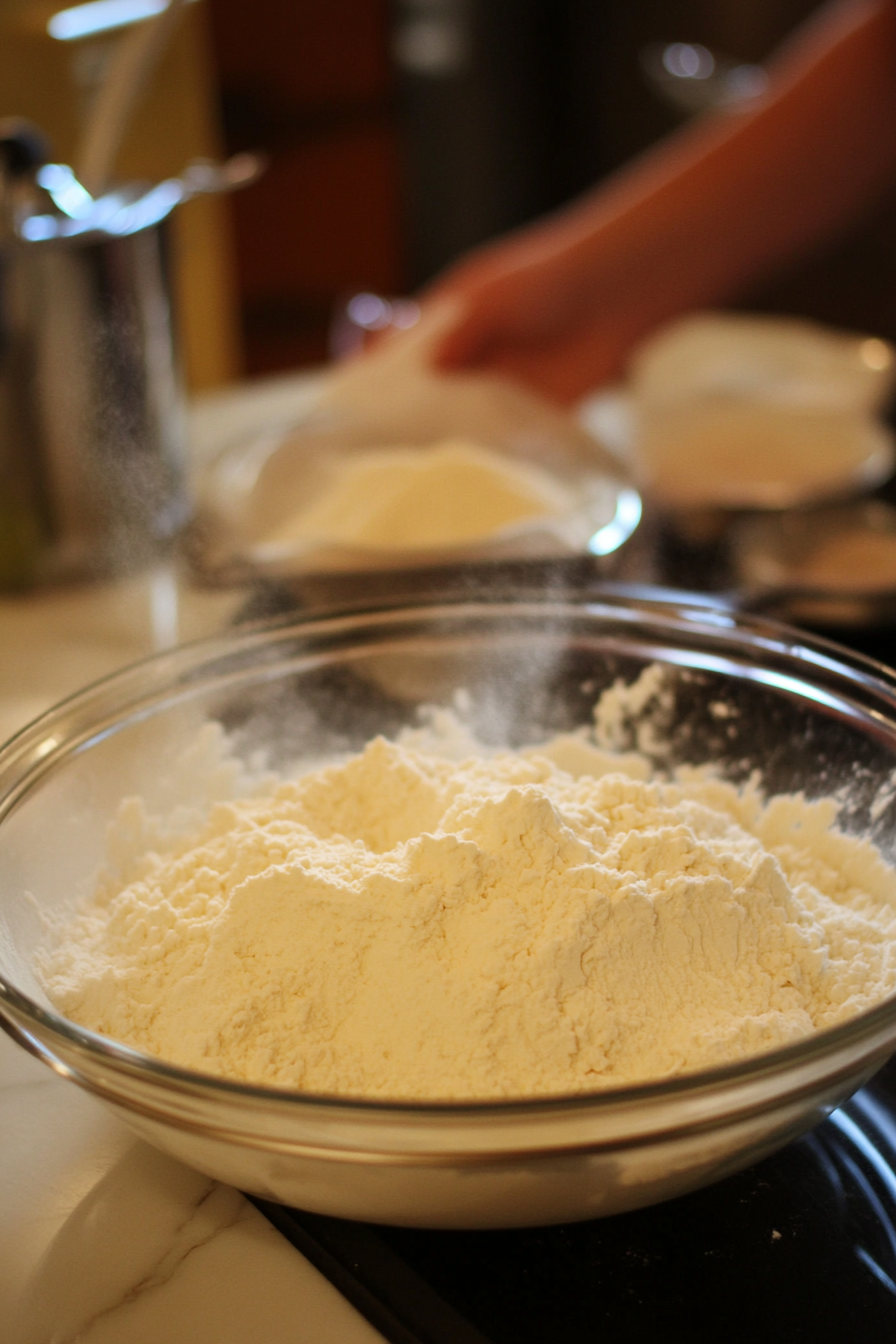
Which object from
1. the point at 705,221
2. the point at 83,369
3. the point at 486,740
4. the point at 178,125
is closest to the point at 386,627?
the point at 486,740

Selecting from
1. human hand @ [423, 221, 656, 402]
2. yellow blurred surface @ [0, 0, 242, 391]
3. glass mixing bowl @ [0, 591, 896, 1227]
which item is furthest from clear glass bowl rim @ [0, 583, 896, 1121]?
yellow blurred surface @ [0, 0, 242, 391]

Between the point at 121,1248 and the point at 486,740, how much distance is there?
1.05ft

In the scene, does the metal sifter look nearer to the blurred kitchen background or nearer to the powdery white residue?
the powdery white residue

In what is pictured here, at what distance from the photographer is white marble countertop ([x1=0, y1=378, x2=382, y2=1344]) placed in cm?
42

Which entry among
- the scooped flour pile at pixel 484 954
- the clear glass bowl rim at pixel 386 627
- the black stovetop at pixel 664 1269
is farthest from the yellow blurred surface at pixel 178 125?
the black stovetop at pixel 664 1269

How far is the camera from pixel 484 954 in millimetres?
439

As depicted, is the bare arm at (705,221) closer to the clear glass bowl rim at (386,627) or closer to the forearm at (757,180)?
the forearm at (757,180)

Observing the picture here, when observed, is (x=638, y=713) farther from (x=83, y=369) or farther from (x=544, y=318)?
(x=544, y=318)

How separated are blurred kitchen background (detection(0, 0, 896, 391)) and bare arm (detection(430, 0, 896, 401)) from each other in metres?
1.03

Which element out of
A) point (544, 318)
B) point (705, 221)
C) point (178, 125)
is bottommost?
point (544, 318)

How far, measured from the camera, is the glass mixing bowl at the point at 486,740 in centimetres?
35

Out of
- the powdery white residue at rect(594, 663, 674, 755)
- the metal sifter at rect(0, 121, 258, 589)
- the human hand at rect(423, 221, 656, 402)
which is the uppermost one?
the human hand at rect(423, 221, 656, 402)

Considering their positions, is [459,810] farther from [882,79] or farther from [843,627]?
[882,79]

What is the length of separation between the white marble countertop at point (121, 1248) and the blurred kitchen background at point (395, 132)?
2177mm
